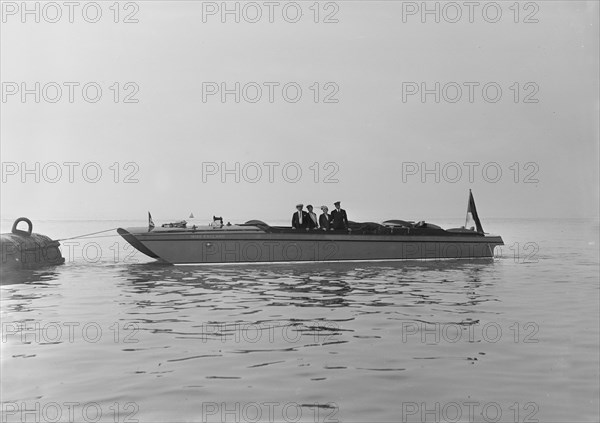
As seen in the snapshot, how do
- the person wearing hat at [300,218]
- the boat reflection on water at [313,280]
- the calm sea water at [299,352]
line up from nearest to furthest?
the calm sea water at [299,352] < the boat reflection on water at [313,280] < the person wearing hat at [300,218]

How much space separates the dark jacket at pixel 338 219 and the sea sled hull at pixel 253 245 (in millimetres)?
440

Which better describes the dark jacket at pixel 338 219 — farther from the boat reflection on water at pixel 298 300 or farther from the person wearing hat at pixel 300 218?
the boat reflection on water at pixel 298 300

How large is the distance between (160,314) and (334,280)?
8.55 metres

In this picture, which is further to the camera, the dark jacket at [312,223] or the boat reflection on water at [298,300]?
the dark jacket at [312,223]

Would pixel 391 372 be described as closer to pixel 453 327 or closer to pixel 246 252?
pixel 453 327

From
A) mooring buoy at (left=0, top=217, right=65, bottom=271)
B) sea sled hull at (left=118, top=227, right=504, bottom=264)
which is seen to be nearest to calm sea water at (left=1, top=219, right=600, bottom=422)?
mooring buoy at (left=0, top=217, right=65, bottom=271)

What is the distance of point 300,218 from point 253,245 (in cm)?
222

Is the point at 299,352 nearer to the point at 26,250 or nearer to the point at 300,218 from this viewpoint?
the point at 300,218

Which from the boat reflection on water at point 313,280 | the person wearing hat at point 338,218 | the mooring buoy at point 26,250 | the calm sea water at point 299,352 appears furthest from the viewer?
the person wearing hat at point 338,218

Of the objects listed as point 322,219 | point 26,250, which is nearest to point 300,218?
point 322,219

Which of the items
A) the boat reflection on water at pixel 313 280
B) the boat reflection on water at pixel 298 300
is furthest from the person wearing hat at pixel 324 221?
the boat reflection on water at pixel 298 300

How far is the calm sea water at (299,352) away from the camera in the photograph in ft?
25.4

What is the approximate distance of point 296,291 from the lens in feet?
62.9

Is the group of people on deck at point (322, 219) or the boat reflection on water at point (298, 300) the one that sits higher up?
the group of people on deck at point (322, 219)
